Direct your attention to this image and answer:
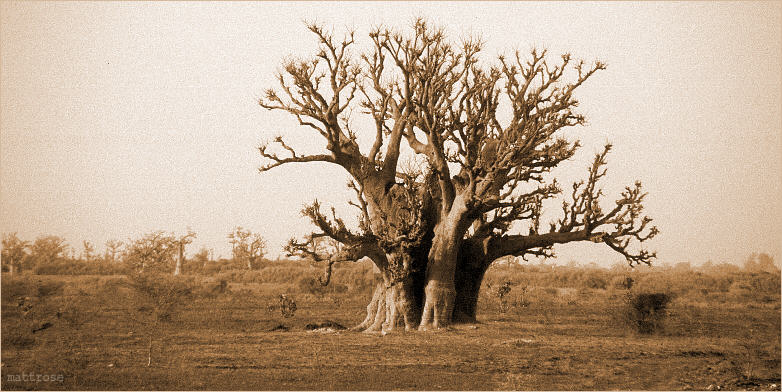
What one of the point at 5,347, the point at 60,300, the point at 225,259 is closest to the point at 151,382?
the point at 5,347

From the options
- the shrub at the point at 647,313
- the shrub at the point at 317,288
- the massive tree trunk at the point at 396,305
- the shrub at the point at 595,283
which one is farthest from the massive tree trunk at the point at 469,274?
the shrub at the point at 595,283

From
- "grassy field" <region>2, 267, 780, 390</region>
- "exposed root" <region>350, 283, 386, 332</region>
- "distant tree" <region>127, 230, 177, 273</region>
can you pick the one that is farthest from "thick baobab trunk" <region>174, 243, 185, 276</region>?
"exposed root" <region>350, 283, 386, 332</region>

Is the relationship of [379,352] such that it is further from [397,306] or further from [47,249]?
[47,249]

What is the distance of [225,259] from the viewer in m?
75.9

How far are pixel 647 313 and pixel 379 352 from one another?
32.3 ft

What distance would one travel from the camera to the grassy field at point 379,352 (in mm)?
12789

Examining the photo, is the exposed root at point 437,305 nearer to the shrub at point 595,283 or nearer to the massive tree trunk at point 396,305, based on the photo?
the massive tree trunk at point 396,305

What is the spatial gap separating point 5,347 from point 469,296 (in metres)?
12.9

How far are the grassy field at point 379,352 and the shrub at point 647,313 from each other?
37 cm

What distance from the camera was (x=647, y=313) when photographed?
21531 mm

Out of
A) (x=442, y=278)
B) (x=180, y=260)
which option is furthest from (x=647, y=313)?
(x=180, y=260)

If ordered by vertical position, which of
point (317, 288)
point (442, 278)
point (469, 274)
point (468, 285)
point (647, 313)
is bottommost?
point (647, 313)

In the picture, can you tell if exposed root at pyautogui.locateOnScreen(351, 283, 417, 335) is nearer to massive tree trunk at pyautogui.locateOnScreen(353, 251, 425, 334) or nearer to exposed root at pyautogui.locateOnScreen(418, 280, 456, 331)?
massive tree trunk at pyautogui.locateOnScreen(353, 251, 425, 334)

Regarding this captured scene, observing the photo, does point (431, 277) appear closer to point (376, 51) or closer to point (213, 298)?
point (376, 51)
